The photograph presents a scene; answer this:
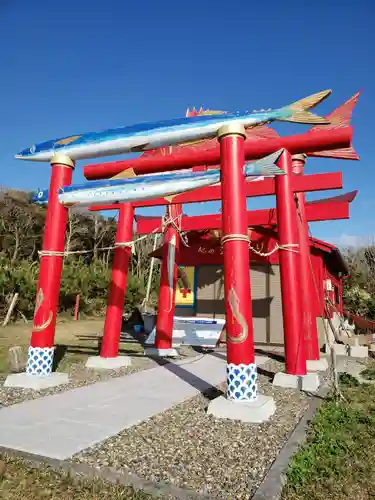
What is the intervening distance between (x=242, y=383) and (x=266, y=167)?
10.0 ft

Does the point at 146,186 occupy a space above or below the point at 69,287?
above

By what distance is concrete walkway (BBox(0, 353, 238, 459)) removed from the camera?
3.89 m

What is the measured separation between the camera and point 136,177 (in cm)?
662

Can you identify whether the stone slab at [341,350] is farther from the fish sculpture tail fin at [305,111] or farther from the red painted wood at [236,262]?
the fish sculpture tail fin at [305,111]

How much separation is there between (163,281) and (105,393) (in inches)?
194

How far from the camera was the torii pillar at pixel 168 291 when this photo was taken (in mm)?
10531

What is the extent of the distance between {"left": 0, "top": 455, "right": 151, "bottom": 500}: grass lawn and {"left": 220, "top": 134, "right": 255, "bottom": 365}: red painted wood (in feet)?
8.57

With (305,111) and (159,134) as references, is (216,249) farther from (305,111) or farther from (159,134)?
(305,111)

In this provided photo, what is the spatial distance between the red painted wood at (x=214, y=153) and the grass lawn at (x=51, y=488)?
486 centimetres

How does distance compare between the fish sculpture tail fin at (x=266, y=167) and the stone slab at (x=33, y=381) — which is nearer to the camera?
the fish sculpture tail fin at (x=266, y=167)

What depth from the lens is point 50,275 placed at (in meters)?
6.84

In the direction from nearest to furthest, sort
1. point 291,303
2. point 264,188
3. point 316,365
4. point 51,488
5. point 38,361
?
point 51,488
point 38,361
point 291,303
point 316,365
point 264,188

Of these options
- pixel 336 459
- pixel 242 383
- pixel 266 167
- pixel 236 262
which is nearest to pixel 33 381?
pixel 242 383

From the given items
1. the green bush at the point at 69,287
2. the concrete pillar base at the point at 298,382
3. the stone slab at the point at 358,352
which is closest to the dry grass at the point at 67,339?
the green bush at the point at 69,287
